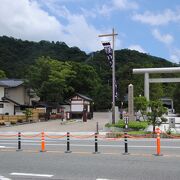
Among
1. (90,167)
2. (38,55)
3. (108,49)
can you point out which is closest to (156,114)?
(108,49)

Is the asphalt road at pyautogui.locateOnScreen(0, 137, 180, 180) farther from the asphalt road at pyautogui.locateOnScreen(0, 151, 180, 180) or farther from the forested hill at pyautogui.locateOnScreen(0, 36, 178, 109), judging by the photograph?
the forested hill at pyautogui.locateOnScreen(0, 36, 178, 109)

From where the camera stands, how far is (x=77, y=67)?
7494 cm

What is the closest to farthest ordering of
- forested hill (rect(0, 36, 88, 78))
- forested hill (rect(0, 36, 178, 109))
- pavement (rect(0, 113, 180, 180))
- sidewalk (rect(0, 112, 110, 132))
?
pavement (rect(0, 113, 180, 180))
sidewalk (rect(0, 112, 110, 132))
forested hill (rect(0, 36, 178, 109))
forested hill (rect(0, 36, 88, 78))

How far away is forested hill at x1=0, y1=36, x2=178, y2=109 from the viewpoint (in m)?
66.9

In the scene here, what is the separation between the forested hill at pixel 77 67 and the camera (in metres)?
66.9

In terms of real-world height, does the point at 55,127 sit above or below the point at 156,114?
below

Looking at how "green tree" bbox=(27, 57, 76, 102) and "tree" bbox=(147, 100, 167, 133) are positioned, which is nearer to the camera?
"tree" bbox=(147, 100, 167, 133)

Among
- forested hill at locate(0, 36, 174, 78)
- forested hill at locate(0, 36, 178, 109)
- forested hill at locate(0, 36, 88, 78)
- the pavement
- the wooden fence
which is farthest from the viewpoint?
forested hill at locate(0, 36, 174, 78)

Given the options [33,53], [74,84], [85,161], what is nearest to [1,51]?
[33,53]

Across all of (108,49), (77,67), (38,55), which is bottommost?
(108,49)

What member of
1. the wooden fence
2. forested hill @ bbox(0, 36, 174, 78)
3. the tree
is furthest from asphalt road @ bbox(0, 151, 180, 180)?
forested hill @ bbox(0, 36, 174, 78)

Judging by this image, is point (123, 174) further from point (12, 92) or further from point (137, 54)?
point (137, 54)

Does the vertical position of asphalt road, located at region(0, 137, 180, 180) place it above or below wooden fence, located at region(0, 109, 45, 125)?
below

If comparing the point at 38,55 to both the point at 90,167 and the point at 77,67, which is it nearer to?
the point at 77,67
